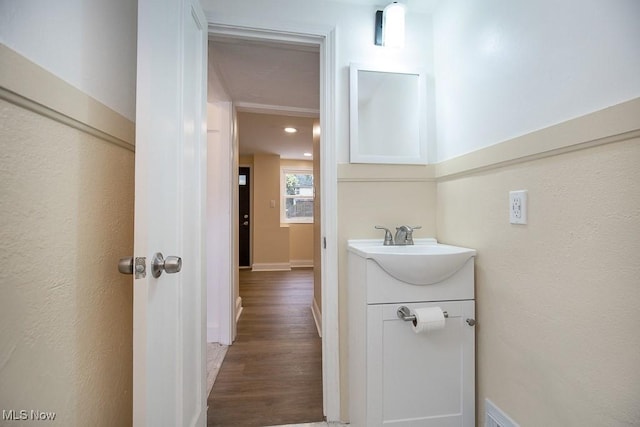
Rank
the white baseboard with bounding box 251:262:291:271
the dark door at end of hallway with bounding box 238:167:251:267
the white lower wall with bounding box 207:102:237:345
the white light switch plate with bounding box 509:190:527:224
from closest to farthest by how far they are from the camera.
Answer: the white light switch plate with bounding box 509:190:527:224, the white lower wall with bounding box 207:102:237:345, the white baseboard with bounding box 251:262:291:271, the dark door at end of hallway with bounding box 238:167:251:267

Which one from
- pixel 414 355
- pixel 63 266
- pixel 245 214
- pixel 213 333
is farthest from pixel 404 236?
pixel 245 214

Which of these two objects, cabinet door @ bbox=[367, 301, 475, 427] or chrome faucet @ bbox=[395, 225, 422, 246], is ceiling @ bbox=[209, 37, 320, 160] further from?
cabinet door @ bbox=[367, 301, 475, 427]

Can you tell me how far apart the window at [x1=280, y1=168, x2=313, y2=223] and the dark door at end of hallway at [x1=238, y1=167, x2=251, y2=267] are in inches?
27.4

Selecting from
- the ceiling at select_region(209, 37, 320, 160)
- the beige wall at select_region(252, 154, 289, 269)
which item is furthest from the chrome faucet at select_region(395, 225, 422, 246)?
the beige wall at select_region(252, 154, 289, 269)

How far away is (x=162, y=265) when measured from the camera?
73 cm

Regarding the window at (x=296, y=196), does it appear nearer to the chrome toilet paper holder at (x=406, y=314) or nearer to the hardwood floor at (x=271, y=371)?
the hardwood floor at (x=271, y=371)

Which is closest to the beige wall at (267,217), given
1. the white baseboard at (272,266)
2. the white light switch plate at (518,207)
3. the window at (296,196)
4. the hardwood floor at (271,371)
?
the white baseboard at (272,266)

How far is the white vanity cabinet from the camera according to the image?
1.03 m

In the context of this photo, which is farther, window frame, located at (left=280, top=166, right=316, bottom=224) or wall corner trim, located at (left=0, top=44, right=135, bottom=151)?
window frame, located at (left=280, top=166, right=316, bottom=224)

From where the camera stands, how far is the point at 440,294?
1069 millimetres

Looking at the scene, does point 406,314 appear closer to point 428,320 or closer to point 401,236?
point 428,320

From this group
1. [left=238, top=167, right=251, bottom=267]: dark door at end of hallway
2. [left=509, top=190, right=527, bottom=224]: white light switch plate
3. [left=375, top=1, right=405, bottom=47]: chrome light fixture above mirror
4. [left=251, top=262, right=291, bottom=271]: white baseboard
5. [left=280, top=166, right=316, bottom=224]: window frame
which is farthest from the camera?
[left=280, top=166, right=316, bottom=224]: window frame

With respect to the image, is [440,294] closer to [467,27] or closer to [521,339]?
[521,339]

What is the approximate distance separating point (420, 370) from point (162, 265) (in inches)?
41.8
